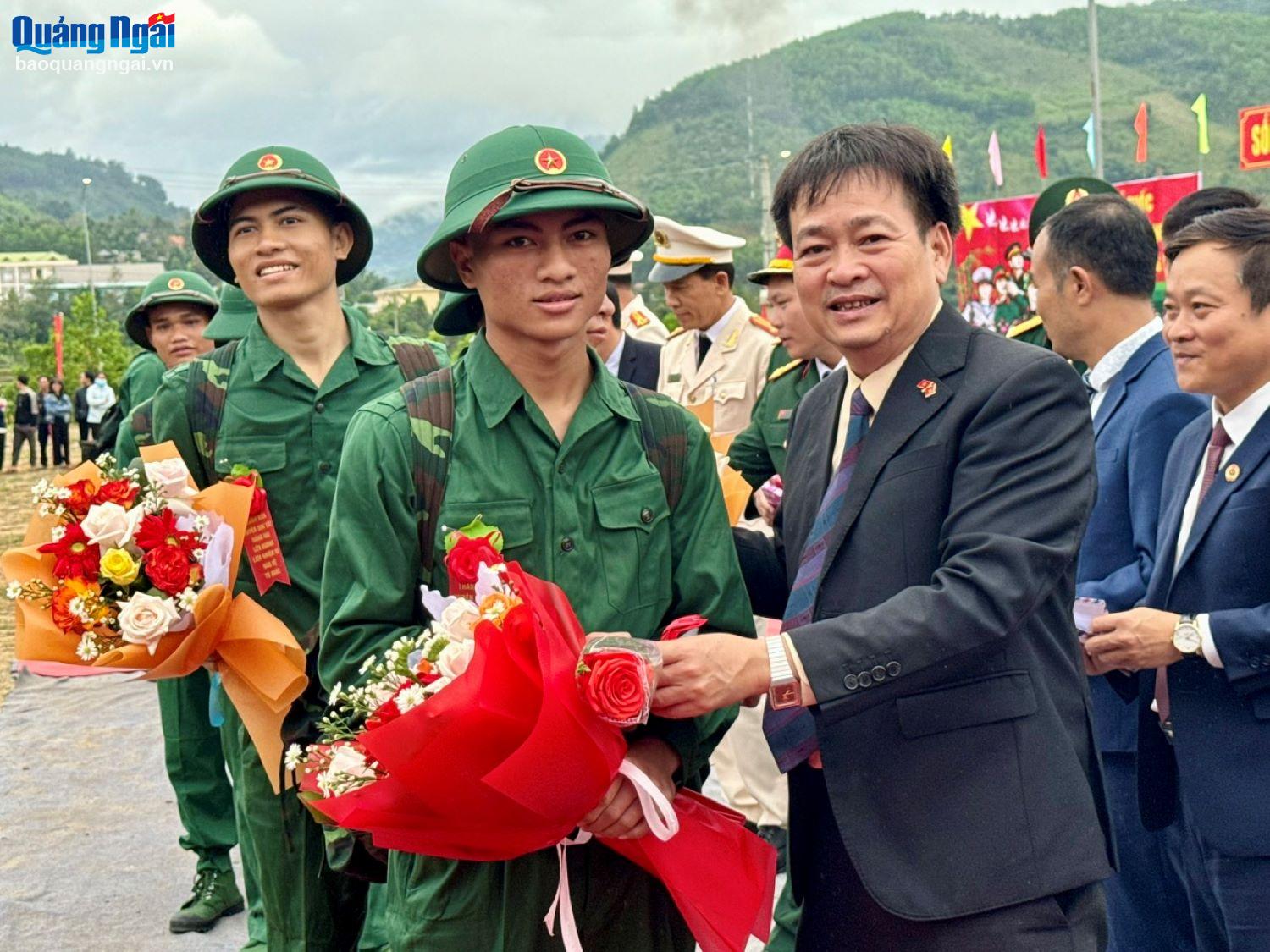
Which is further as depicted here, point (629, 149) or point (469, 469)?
point (629, 149)

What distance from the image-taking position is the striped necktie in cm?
258

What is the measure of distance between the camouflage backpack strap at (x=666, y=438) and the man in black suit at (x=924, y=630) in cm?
29

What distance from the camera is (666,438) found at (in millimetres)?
2734

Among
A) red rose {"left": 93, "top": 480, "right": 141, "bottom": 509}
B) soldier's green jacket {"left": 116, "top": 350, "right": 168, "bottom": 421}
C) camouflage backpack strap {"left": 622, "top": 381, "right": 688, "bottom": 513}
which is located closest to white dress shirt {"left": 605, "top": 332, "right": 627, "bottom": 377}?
soldier's green jacket {"left": 116, "top": 350, "right": 168, "bottom": 421}

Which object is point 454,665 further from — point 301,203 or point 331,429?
point 301,203

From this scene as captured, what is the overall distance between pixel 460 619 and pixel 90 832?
16.0ft

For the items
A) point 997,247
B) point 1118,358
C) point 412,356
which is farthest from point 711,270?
point 997,247

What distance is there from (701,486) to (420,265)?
2.37 ft

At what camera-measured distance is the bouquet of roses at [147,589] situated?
333cm

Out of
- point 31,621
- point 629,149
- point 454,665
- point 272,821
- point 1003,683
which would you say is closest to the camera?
point 454,665

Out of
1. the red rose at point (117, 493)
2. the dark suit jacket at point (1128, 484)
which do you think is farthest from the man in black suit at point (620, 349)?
the red rose at point (117, 493)

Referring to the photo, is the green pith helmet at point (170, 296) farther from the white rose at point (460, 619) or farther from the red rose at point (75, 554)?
the white rose at point (460, 619)

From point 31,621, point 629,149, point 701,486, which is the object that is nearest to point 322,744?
point 701,486

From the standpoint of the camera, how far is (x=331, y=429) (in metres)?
3.95
